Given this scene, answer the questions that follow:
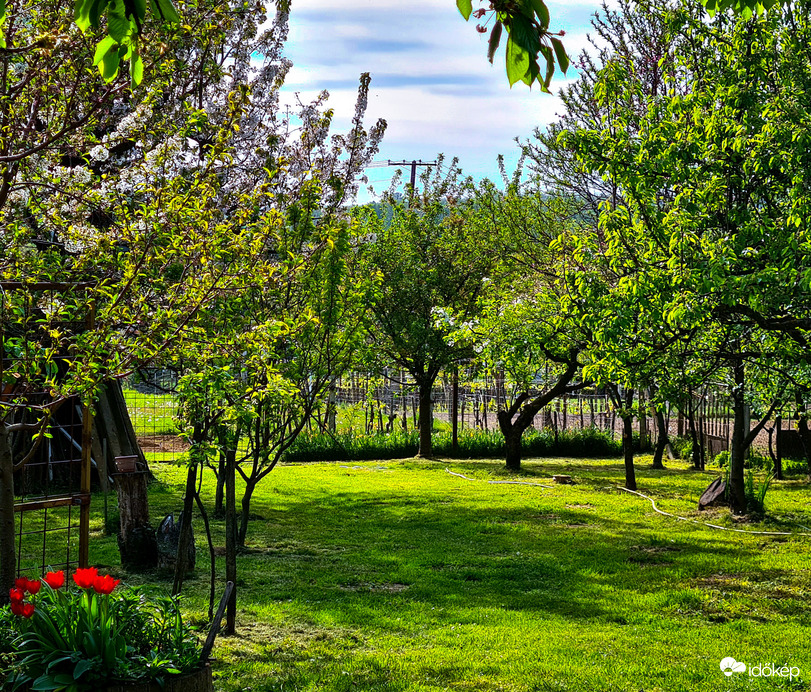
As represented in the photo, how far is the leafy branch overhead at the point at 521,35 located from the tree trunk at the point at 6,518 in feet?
12.8

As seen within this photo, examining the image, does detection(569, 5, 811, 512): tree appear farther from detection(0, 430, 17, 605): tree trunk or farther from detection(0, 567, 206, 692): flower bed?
detection(0, 430, 17, 605): tree trunk

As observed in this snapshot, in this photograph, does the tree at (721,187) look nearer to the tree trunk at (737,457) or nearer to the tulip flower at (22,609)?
the tree trunk at (737,457)

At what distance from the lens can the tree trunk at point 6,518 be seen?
15.3 feet

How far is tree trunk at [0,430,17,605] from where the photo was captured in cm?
467

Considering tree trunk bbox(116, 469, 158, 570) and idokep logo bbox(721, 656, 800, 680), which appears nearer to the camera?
idokep logo bbox(721, 656, 800, 680)

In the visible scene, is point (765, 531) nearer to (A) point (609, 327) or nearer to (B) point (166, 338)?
(A) point (609, 327)

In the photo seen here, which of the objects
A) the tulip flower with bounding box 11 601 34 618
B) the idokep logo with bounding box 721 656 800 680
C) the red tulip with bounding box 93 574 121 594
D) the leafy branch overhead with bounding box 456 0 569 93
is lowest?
the idokep logo with bounding box 721 656 800 680

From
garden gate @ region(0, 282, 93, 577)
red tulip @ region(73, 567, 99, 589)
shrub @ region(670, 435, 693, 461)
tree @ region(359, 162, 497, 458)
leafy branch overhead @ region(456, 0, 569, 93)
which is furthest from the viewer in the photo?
tree @ region(359, 162, 497, 458)

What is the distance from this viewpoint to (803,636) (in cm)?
560

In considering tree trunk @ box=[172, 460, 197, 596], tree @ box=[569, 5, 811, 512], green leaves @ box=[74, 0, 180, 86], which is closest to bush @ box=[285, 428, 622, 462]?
tree @ box=[569, 5, 811, 512]

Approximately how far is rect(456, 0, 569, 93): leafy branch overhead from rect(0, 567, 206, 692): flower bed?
2730 millimetres

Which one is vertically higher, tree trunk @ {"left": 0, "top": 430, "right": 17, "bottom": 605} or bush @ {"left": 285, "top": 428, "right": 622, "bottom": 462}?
tree trunk @ {"left": 0, "top": 430, "right": 17, "bottom": 605}

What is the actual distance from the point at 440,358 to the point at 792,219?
37.3 ft

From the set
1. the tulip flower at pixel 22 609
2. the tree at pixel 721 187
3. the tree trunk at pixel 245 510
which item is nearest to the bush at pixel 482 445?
the tree trunk at pixel 245 510
